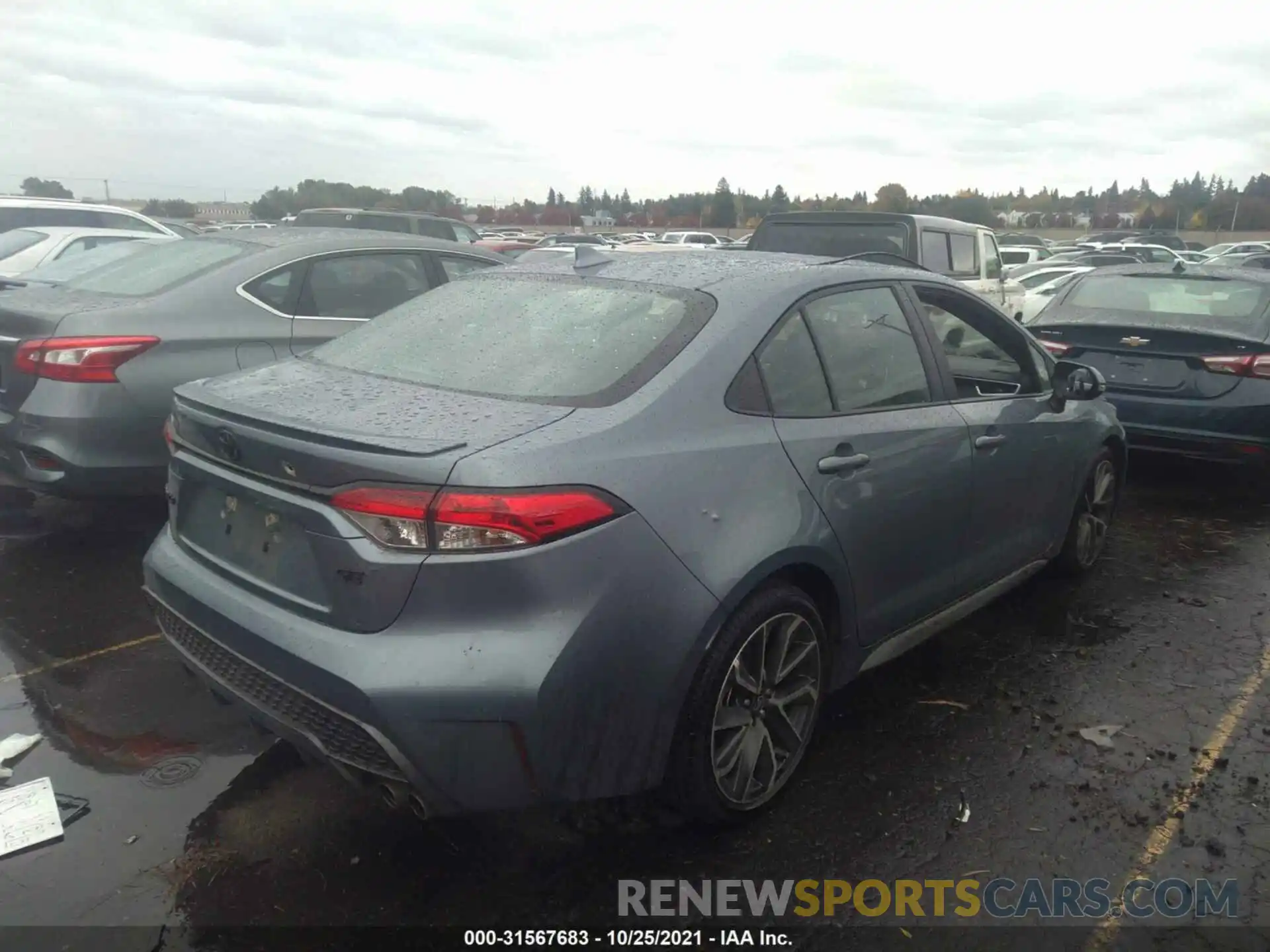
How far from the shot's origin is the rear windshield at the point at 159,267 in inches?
203

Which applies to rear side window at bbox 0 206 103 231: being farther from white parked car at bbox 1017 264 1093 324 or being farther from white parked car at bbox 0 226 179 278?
white parked car at bbox 1017 264 1093 324

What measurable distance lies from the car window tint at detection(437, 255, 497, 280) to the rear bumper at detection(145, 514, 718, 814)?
3.90 meters

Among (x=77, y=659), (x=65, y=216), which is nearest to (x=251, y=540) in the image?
(x=77, y=659)

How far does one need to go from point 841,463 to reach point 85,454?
353cm

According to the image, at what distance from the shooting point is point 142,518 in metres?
5.56

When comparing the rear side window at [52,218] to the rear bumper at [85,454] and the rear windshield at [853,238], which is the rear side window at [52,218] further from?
the rear bumper at [85,454]

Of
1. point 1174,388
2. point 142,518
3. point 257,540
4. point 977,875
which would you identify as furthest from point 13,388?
point 1174,388

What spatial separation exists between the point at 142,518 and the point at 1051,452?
481 centimetres

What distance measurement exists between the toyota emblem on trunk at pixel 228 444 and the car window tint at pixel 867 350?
1.78 m

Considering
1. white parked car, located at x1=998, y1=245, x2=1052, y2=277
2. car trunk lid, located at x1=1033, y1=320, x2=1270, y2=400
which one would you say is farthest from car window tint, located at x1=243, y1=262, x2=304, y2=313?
white parked car, located at x1=998, y1=245, x2=1052, y2=277

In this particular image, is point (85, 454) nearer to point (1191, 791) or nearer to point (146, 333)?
point (146, 333)

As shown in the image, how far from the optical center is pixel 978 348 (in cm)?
443

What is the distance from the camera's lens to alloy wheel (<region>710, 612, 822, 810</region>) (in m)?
2.76

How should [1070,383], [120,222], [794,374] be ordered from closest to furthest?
[794,374], [1070,383], [120,222]
